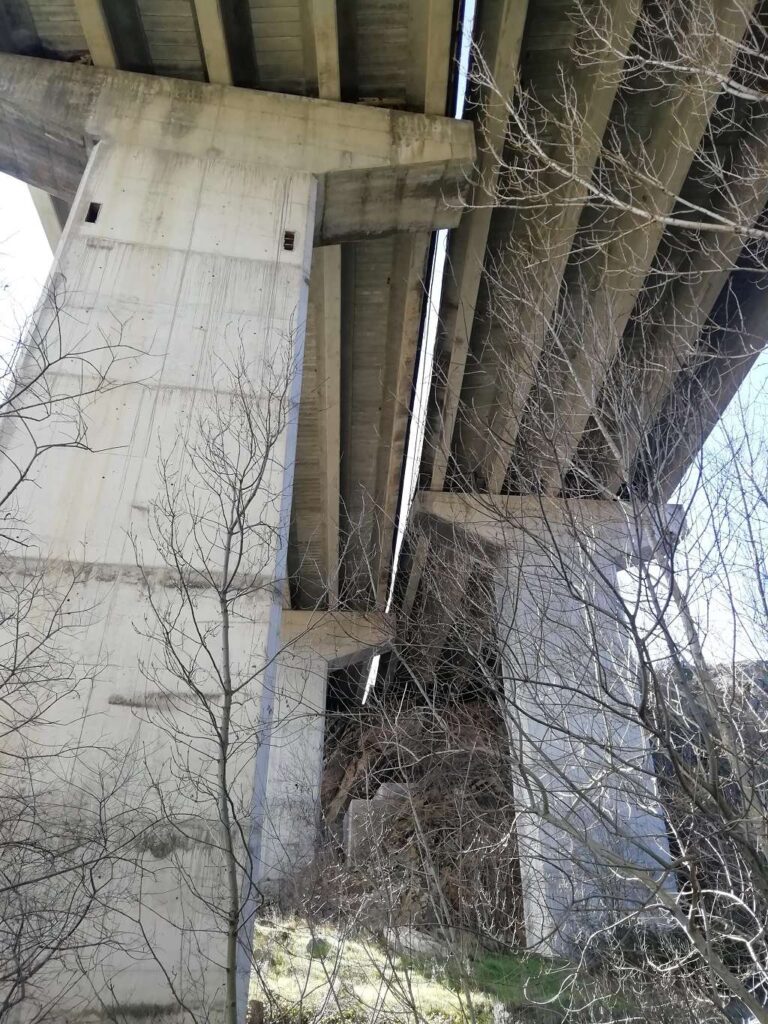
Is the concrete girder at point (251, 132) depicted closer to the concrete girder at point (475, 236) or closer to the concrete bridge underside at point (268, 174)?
the concrete bridge underside at point (268, 174)

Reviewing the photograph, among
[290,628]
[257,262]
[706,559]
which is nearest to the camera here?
[706,559]

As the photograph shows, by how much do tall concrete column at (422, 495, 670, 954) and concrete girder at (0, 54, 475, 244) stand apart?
3548 millimetres

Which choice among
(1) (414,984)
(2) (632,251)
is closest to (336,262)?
(2) (632,251)

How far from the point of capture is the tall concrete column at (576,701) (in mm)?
4055

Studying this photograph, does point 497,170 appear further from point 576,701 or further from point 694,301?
point 576,701

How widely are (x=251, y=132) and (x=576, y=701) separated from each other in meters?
6.91

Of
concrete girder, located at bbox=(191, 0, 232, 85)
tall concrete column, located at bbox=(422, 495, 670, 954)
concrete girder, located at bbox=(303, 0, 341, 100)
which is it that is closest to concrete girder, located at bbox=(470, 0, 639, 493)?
tall concrete column, located at bbox=(422, 495, 670, 954)

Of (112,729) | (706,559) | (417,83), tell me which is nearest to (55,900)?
(112,729)

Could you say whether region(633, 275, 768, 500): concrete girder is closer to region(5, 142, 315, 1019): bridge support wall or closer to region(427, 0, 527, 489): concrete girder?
region(427, 0, 527, 489): concrete girder

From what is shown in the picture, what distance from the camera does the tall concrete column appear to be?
4.05 meters

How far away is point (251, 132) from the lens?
752 cm

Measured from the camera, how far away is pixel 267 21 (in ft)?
25.2

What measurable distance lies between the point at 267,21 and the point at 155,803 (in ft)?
25.3

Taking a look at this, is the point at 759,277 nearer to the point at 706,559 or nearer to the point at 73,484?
the point at 706,559
